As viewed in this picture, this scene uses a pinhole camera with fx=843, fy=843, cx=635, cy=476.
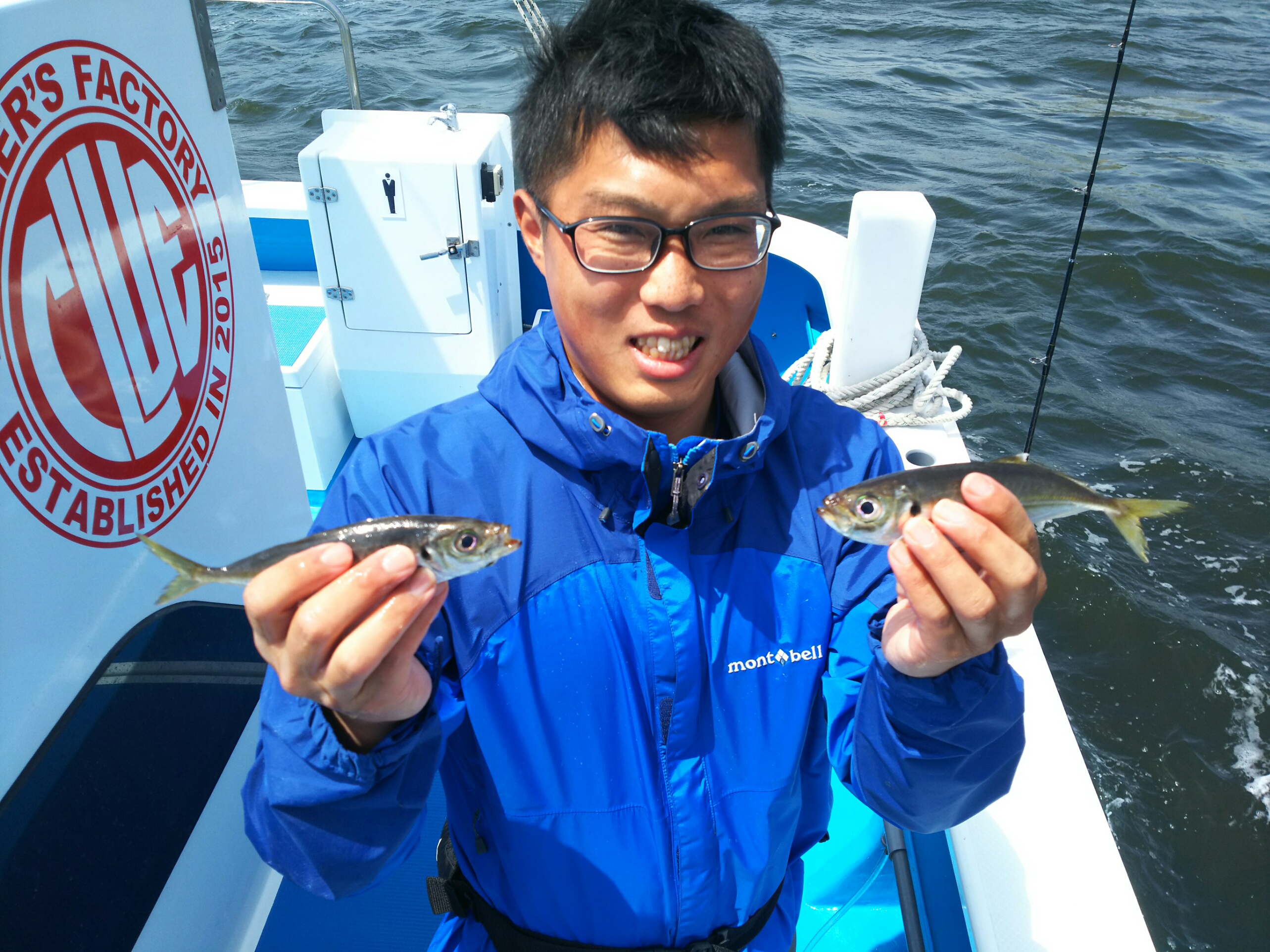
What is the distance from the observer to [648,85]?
5.91ft

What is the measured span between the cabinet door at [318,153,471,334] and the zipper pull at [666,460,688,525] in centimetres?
331

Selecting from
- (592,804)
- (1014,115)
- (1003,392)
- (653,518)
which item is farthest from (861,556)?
(1014,115)

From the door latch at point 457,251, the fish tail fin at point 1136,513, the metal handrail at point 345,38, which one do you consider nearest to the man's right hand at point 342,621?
the fish tail fin at point 1136,513

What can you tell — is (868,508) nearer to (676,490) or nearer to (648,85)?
(676,490)

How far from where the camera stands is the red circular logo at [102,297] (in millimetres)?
1628

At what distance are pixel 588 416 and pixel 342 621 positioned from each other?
704 millimetres

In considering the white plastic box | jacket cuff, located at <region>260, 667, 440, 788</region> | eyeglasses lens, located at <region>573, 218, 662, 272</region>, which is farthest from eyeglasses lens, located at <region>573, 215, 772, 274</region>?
the white plastic box

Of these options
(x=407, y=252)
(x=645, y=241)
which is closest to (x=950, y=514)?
(x=645, y=241)

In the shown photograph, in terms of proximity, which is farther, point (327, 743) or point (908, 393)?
point (908, 393)

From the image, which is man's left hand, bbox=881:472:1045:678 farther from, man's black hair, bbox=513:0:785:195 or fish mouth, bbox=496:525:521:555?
man's black hair, bbox=513:0:785:195

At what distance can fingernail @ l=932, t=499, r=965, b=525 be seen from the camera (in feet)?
5.03

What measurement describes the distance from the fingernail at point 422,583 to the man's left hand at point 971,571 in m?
0.84

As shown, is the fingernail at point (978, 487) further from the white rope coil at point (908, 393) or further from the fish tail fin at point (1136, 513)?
the white rope coil at point (908, 393)

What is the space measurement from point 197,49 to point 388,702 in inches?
73.8
